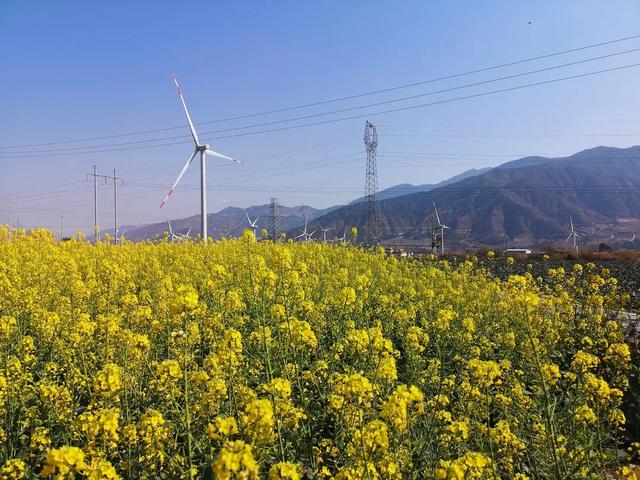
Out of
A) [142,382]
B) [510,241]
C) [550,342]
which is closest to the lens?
[142,382]

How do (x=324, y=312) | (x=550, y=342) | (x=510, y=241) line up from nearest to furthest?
(x=550, y=342) < (x=324, y=312) < (x=510, y=241)

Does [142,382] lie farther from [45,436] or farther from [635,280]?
[635,280]

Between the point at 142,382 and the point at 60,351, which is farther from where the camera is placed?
the point at 60,351

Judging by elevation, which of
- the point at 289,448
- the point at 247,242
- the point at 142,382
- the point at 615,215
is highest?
the point at 615,215

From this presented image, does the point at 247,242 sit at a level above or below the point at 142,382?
above

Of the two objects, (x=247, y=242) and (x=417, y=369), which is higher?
(x=247, y=242)

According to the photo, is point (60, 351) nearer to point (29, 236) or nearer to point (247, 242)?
point (247, 242)

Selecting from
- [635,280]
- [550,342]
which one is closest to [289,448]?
[550,342]

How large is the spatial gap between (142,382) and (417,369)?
2614mm

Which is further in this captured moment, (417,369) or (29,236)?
(29,236)

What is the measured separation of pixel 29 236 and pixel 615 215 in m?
207

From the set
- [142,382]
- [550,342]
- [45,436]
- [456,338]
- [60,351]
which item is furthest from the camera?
[456,338]

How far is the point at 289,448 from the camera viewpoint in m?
3.51

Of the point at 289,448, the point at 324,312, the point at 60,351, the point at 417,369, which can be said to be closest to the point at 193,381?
the point at 289,448
